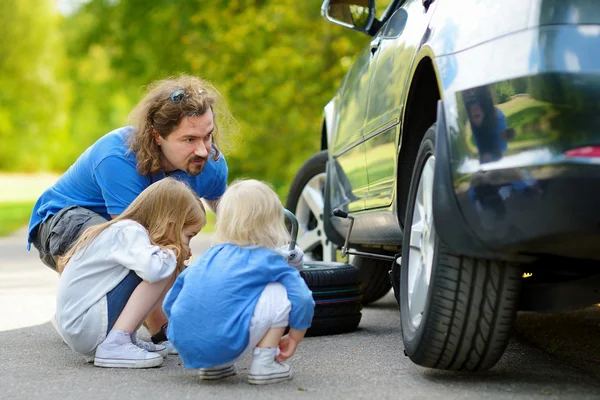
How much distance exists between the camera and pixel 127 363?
12.1ft

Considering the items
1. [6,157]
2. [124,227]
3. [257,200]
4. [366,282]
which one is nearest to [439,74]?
[257,200]

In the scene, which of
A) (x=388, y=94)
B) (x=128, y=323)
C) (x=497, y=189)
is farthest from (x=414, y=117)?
(x=128, y=323)

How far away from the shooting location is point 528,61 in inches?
104

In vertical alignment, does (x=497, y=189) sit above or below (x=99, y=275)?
above

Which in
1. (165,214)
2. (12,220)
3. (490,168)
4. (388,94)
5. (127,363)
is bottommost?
(12,220)

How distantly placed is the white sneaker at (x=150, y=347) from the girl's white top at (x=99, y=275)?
17cm

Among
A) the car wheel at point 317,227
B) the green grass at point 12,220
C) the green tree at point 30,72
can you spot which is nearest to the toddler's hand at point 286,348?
the car wheel at point 317,227

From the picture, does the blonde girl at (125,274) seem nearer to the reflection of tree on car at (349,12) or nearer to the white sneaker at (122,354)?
the white sneaker at (122,354)

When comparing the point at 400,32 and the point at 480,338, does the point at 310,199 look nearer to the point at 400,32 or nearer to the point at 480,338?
the point at 400,32

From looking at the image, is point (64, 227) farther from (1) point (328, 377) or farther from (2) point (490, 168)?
(2) point (490, 168)

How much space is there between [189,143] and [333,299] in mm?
1032

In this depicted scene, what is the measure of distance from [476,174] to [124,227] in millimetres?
1590

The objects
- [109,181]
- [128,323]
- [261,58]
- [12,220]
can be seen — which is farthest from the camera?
[12,220]

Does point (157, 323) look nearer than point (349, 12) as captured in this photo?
Yes
